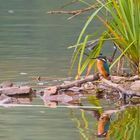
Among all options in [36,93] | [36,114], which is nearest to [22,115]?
[36,114]

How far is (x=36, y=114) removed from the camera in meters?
8.27

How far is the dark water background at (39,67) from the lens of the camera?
24.4 ft

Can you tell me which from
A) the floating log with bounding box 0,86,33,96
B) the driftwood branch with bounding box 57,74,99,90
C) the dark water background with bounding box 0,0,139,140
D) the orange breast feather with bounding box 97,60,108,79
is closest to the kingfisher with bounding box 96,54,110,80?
the orange breast feather with bounding box 97,60,108,79

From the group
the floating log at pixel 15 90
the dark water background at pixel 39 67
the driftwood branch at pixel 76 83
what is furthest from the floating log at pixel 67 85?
the dark water background at pixel 39 67

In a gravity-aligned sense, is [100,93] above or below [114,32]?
below

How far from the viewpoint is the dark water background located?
7.43 m

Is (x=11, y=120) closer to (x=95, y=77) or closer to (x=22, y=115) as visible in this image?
(x=22, y=115)

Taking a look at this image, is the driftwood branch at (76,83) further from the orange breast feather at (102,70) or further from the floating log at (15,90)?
the floating log at (15,90)

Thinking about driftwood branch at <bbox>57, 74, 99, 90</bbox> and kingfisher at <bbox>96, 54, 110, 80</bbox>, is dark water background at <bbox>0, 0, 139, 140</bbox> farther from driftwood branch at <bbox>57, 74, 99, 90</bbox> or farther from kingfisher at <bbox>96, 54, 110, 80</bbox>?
kingfisher at <bbox>96, 54, 110, 80</bbox>

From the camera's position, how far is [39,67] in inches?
466

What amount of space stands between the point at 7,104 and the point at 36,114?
671 mm

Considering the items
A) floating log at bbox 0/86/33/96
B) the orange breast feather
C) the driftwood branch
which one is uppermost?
the orange breast feather

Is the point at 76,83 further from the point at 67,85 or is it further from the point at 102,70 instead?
the point at 102,70

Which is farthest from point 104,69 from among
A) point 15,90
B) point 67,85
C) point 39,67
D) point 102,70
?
point 39,67
